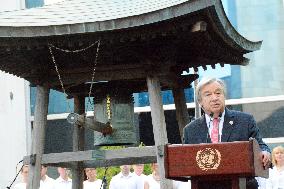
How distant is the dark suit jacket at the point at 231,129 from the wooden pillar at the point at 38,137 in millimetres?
3927

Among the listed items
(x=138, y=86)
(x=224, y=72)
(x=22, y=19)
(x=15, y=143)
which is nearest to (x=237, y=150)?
(x=22, y=19)

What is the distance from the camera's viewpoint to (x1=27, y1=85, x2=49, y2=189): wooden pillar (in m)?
7.88

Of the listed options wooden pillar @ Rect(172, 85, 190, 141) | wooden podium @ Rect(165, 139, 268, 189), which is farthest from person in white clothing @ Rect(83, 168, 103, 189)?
wooden podium @ Rect(165, 139, 268, 189)

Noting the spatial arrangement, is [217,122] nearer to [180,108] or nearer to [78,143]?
[180,108]

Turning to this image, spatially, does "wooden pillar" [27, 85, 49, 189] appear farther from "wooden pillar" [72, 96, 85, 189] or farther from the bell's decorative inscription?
the bell's decorative inscription

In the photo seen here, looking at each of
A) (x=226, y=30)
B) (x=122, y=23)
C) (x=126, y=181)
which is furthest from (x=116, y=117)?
(x=126, y=181)

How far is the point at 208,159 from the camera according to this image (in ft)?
12.1

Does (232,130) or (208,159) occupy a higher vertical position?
(232,130)

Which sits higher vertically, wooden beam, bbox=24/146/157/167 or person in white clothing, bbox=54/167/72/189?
wooden beam, bbox=24/146/157/167

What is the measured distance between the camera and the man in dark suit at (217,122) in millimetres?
4199

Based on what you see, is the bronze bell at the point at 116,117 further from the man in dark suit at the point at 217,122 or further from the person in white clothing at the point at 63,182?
the man in dark suit at the point at 217,122

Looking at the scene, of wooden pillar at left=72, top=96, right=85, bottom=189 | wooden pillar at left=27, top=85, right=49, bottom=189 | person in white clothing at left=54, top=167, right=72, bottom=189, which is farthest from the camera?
person in white clothing at left=54, top=167, right=72, bottom=189

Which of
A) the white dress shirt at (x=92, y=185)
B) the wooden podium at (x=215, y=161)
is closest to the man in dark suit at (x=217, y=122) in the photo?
the wooden podium at (x=215, y=161)

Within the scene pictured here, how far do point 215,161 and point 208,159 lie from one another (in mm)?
43
